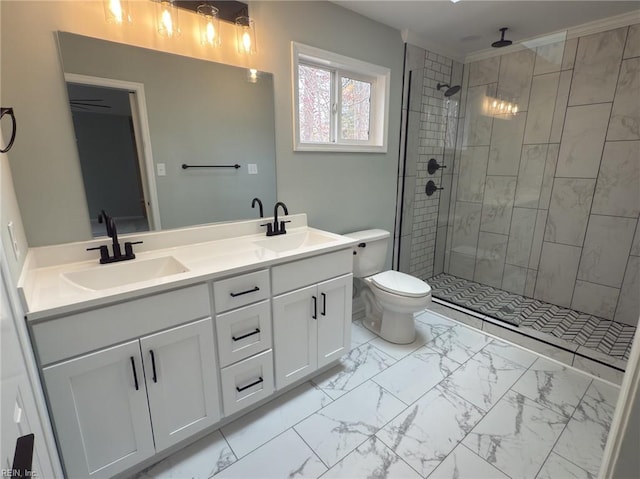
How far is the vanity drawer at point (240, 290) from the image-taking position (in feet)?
4.66

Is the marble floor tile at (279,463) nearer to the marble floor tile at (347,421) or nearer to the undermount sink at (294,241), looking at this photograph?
the marble floor tile at (347,421)

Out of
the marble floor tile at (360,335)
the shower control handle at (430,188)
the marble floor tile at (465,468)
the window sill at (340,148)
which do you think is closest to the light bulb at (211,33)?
the window sill at (340,148)

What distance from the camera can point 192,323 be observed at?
4.46 ft

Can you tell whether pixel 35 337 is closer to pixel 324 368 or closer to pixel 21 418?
pixel 21 418

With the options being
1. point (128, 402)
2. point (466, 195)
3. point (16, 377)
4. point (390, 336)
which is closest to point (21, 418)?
point (16, 377)

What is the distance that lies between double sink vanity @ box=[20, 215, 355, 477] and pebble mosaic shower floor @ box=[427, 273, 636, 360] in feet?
5.27

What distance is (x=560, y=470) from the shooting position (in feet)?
4.61

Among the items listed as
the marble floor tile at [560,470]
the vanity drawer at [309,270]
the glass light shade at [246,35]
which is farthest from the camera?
the glass light shade at [246,35]

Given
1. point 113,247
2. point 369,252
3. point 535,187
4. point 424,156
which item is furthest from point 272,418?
point 535,187

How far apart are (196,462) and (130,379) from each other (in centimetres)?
55

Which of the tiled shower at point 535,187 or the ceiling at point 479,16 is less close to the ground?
the ceiling at point 479,16

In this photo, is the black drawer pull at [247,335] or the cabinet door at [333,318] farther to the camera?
the cabinet door at [333,318]

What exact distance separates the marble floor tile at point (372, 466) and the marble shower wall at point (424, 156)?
1812 millimetres

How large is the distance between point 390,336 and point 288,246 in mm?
1076
